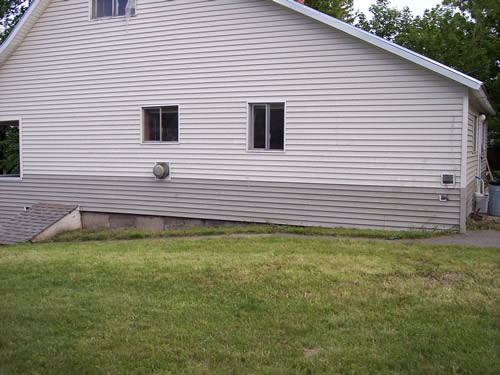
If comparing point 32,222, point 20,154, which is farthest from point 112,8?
point 32,222

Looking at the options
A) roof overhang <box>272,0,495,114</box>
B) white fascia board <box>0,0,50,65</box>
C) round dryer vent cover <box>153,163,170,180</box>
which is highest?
white fascia board <box>0,0,50,65</box>

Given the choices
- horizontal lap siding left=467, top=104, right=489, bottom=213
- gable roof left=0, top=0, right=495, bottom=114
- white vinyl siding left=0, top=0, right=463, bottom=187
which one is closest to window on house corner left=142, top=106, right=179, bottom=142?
white vinyl siding left=0, top=0, right=463, bottom=187

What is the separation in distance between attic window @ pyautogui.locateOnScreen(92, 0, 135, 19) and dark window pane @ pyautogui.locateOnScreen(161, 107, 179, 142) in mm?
2820

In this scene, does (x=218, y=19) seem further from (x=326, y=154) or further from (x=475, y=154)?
(x=475, y=154)

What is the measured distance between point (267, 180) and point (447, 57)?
489 inches

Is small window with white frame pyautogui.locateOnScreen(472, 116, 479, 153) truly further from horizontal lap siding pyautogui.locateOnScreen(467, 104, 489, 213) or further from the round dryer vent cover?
the round dryer vent cover

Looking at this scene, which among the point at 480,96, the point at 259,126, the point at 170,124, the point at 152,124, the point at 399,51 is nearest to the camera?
the point at 399,51

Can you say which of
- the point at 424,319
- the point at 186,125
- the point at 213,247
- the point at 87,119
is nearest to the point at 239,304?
the point at 424,319

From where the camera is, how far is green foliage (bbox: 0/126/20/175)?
25.9m

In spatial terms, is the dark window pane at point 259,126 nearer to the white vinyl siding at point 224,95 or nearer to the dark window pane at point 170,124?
the white vinyl siding at point 224,95

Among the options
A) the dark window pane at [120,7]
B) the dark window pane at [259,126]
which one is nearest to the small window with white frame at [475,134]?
the dark window pane at [259,126]

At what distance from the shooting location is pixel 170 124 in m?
13.5

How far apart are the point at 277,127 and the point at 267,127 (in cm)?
26

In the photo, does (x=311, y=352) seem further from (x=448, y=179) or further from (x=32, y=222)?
(x=32, y=222)
